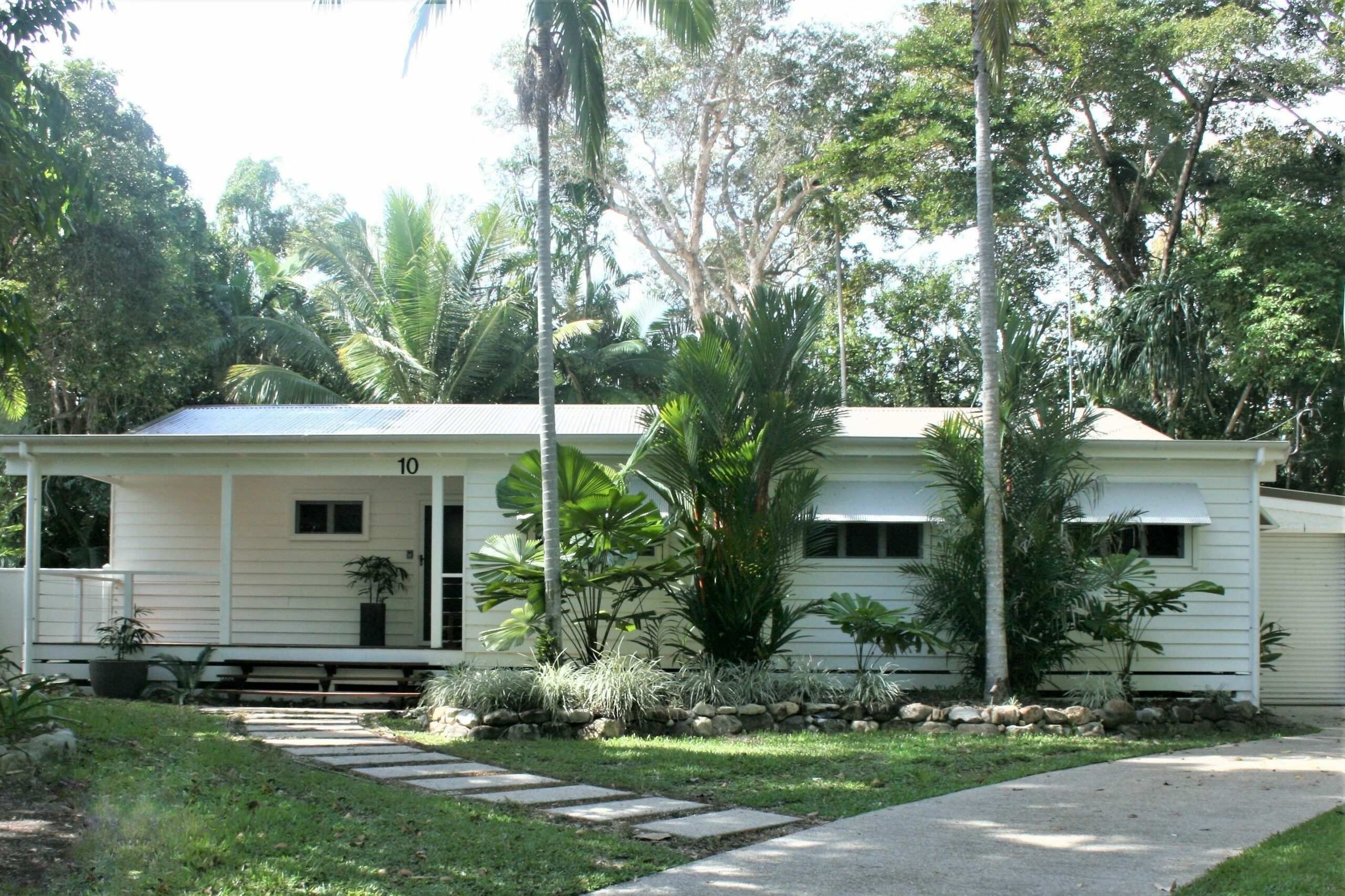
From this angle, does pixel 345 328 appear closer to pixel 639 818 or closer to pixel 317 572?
pixel 317 572

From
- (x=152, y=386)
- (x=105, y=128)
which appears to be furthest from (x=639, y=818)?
(x=152, y=386)

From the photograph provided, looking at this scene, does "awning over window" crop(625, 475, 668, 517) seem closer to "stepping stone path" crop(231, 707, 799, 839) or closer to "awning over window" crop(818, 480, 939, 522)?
"awning over window" crop(818, 480, 939, 522)

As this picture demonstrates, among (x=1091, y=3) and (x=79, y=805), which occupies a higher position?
(x=1091, y=3)

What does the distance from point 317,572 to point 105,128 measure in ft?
24.3

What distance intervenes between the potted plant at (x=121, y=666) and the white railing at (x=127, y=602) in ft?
1.87

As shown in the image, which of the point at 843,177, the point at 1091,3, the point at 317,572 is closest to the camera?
the point at 317,572

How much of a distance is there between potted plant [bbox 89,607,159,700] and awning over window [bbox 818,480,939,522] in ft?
24.5

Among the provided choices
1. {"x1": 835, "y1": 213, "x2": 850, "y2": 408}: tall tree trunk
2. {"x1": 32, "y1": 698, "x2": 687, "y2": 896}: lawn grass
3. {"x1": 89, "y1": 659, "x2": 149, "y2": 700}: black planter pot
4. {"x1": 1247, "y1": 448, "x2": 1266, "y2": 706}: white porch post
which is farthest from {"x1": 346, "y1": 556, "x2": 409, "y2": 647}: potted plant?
{"x1": 835, "y1": 213, "x2": 850, "y2": 408}: tall tree trunk

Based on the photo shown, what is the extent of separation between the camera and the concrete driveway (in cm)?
498

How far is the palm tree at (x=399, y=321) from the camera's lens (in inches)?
865

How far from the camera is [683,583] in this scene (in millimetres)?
11523

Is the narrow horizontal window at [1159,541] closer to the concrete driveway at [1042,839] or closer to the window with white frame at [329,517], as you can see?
the concrete driveway at [1042,839]

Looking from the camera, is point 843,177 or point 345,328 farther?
point 345,328

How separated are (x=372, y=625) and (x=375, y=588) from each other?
48 centimetres
